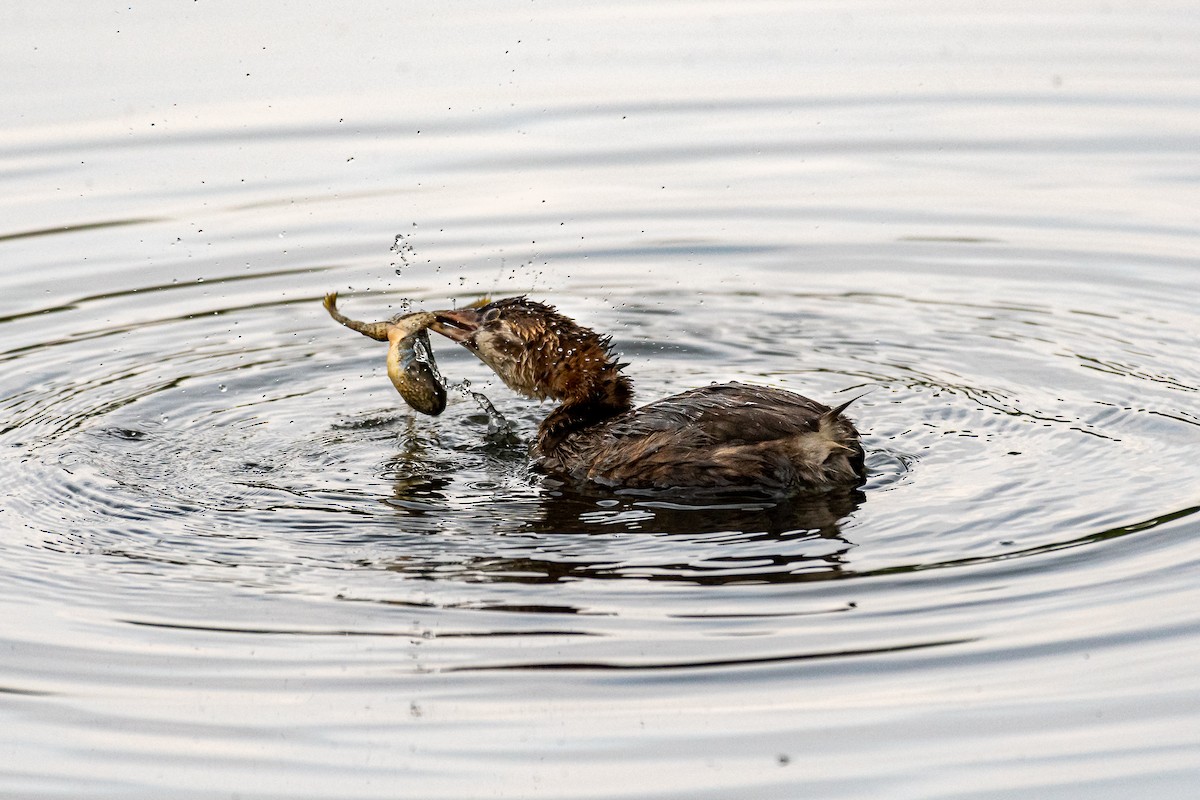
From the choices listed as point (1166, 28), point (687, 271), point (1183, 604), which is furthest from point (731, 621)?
point (1166, 28)

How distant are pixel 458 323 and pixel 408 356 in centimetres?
39

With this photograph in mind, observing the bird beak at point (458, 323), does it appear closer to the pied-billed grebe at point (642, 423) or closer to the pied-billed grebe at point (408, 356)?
the pied-billed grebe at point (642, 423)

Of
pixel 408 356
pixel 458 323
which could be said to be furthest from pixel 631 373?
pixel 408 356

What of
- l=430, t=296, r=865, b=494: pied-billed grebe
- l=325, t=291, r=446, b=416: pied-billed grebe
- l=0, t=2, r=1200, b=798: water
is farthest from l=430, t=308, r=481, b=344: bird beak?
l=0, t=2, r=1200, b=798: water

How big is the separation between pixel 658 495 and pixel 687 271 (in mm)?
4079

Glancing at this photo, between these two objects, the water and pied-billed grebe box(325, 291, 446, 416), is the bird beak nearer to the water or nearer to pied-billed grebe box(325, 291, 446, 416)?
pied-billed grebe box(325, 291, 446, 416)

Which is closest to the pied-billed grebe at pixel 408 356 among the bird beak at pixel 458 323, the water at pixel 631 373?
the bird beak at pixel 458 323

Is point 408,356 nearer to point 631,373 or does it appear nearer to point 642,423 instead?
point 642,423

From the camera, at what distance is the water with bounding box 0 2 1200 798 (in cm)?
673

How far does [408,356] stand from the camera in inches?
401

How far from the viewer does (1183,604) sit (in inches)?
295

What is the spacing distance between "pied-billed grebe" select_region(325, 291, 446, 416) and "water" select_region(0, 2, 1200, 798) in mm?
287

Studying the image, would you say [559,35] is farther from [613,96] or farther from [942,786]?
[942,786]

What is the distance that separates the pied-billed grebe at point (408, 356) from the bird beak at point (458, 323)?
0.43 ft
